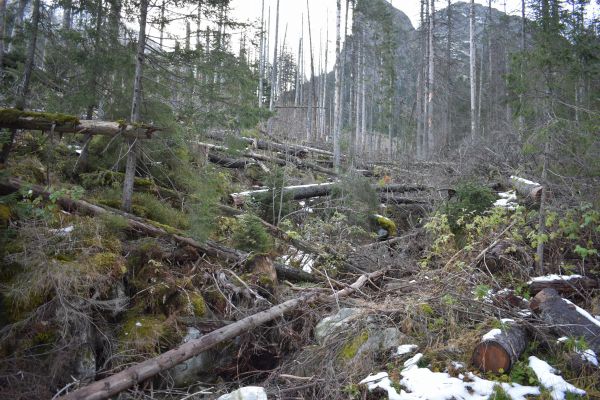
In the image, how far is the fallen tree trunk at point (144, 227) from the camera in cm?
610

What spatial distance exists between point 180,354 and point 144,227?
8.77 ft

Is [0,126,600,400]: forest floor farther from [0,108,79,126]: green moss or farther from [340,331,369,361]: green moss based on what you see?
[0,108,79,126]: green moss

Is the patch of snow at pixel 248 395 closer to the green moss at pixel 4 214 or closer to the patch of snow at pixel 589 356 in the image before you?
the patch of snow at pixel 589 356

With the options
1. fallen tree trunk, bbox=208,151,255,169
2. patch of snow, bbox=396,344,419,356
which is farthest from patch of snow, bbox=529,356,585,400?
fallen tree trunk, bbox=208,151,255,169

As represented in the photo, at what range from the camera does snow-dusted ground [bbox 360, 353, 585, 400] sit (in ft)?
11.7

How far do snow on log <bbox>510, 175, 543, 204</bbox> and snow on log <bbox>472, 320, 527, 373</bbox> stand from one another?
3.83 metres

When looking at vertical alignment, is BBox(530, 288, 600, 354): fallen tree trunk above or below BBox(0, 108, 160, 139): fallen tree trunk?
below

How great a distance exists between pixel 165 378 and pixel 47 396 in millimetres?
1116

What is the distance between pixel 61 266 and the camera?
4.70 meters

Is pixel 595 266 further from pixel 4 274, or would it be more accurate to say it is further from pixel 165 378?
pixel 4 274

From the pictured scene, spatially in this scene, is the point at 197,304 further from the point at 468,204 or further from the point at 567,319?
the point at 468,204

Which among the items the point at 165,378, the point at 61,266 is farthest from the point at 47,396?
the point at 61,266

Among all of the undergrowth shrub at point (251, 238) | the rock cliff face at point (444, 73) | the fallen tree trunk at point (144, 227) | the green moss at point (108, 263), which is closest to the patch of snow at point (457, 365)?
the fallen tree trunk at point (144, 227)

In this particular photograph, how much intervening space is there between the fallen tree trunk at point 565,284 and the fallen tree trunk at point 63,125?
5.67 metres
